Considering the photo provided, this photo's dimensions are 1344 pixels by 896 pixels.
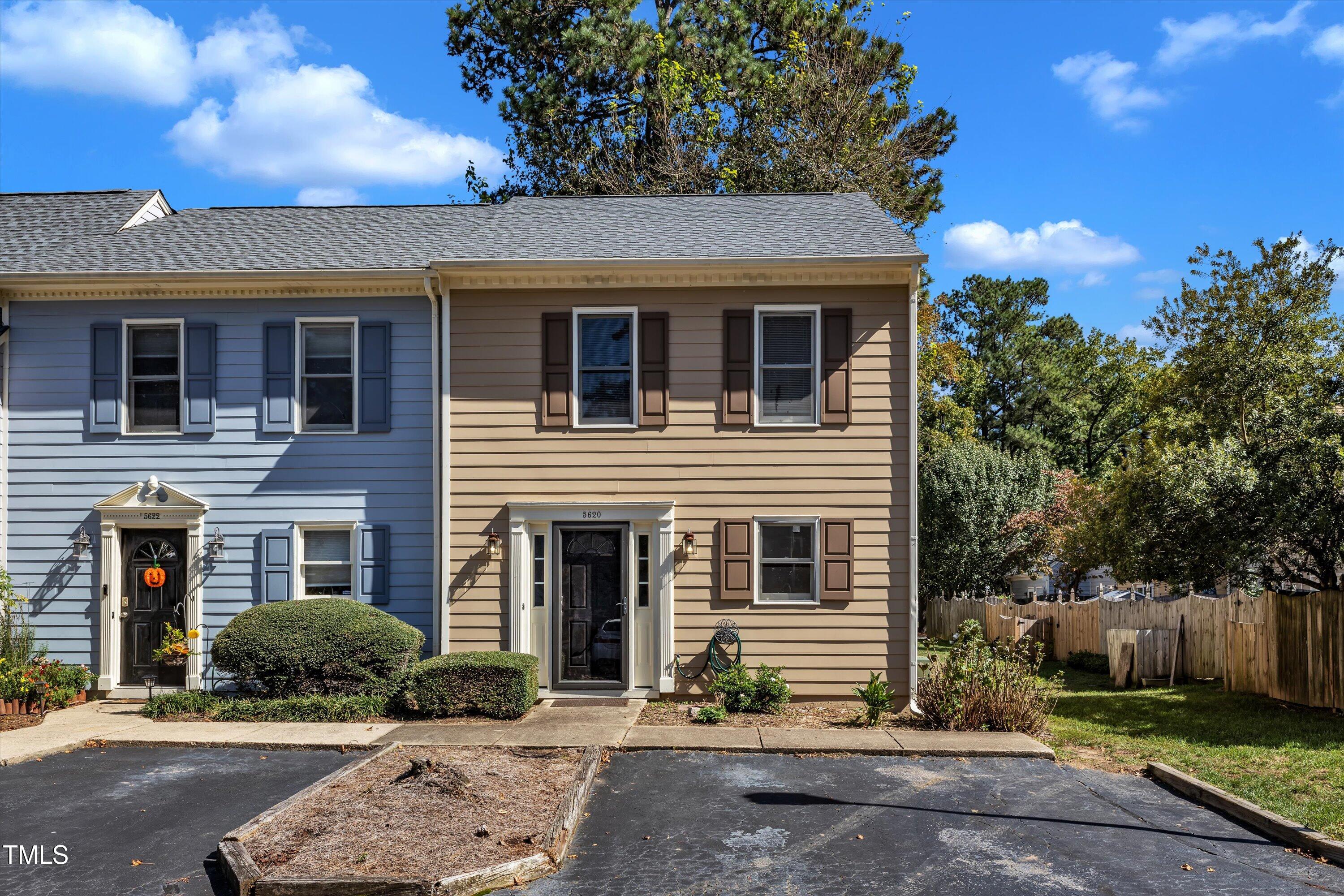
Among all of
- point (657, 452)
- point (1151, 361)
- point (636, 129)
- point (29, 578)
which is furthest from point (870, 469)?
point (636, 129)

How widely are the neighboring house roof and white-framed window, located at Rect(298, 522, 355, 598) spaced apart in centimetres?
336

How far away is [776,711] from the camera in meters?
11.0

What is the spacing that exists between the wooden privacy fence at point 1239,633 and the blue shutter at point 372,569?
11.4m

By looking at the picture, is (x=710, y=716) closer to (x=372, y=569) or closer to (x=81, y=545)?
(x=372, y=569)

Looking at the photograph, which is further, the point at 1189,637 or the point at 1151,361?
the point at 1151,361

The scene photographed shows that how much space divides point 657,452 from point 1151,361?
1602 centimetres

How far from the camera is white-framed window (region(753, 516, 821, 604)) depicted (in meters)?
11.9

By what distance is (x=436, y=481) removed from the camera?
39.9 ft

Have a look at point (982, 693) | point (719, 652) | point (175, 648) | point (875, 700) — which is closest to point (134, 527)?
point (175, 648)

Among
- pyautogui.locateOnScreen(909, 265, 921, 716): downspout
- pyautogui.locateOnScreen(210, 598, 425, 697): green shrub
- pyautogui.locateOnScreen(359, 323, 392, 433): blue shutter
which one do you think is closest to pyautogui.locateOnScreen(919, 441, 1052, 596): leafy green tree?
pyautogui.locateOnScreen(909, 265, 921, 716): downspout

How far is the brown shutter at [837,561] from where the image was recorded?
464 inches

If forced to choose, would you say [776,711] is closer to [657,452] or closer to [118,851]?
[657,452]

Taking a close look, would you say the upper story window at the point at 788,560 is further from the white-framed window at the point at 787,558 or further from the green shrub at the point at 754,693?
the green shrub at the point at 754,693

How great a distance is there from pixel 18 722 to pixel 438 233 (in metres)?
8.01
